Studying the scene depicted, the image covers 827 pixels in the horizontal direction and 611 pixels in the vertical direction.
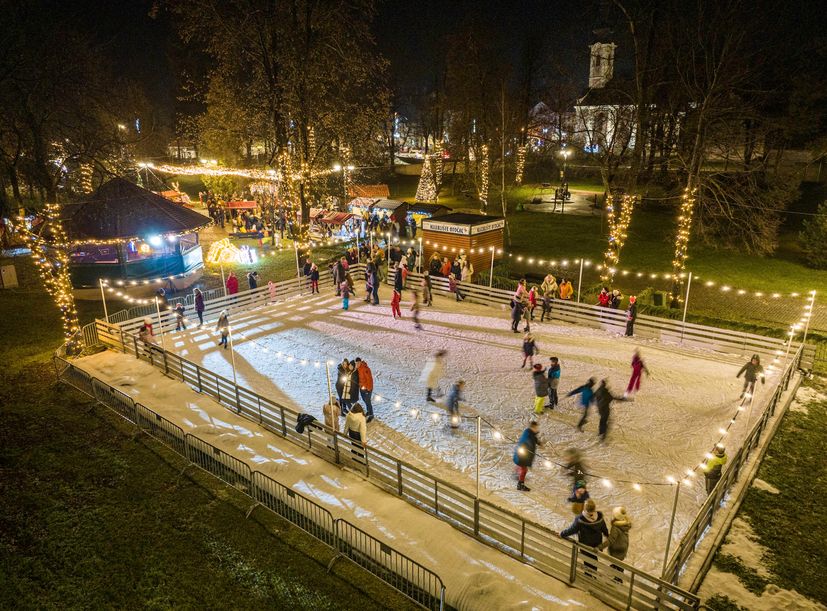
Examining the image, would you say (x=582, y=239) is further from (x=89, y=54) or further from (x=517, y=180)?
(x=89, y=54)

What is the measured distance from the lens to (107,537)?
336 inches

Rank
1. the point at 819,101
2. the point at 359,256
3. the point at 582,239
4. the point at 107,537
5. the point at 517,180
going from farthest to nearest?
1. the point at 517,180
2. the point at 582,239
3. the point at 819,101
4. the point at 359,256
5. the point at 107,537

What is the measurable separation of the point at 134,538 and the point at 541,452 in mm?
7275

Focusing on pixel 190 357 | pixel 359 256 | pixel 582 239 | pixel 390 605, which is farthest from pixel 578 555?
pixel 582 239

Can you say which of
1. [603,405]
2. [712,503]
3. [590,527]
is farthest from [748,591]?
[603,405]

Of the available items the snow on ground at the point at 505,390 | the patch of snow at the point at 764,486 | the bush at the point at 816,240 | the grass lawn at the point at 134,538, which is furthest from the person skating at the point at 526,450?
the bush at the point at 816,240

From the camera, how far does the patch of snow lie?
969 centimetres

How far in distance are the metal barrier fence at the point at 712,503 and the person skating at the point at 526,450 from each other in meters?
2.51

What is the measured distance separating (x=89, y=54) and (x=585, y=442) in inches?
795

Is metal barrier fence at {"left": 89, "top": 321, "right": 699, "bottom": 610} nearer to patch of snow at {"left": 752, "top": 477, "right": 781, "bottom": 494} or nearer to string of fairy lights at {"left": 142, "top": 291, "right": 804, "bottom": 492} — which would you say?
string of fairy lights at {"left": 142, "top": 291, "right": 804, "bottom": 492}

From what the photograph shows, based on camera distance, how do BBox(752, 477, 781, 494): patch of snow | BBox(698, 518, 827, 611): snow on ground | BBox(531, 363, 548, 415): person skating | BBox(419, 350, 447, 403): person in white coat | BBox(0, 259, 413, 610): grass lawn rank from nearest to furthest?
BBox(698, 518, 827, 611): snow on ground, BBox(0, 259, 413, 610): grass lawn, BBox(752, 477, 781, 494): patch of snow, BBox(531, 363, 548, 415): person skating, BBox(419, 350, 447, 403): person in white coat

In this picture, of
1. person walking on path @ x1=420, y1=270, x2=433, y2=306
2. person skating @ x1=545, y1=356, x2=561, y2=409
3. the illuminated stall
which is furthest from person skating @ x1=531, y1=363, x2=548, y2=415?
the illuminated stall

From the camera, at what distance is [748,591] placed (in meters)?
7.51

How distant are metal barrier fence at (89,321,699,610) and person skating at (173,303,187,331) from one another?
16.2 feet
